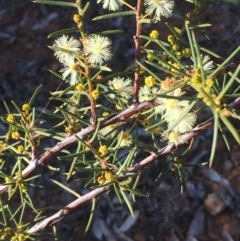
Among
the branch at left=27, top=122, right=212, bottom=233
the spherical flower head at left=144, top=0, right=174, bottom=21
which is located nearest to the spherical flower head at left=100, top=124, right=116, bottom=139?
the branch at left=27, top=122, right=212, bottom=233

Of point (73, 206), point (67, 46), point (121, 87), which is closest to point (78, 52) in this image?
point (67, 46)

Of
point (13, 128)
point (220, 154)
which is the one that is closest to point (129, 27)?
point (220, 154)

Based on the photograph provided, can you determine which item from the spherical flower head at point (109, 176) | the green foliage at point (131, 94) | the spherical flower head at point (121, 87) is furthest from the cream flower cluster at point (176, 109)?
the spherical flower head at point (109, 176)

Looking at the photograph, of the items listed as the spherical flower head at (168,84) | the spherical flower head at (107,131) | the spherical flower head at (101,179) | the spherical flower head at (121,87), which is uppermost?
the spherical flower head at (168,84)

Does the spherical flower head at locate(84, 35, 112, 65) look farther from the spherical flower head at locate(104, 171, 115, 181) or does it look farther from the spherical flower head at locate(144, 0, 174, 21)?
the spherical flower head at locate(104, 171, 115, 181)

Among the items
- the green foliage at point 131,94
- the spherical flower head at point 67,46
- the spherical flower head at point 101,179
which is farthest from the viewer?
the spherical flower head at point 101,179

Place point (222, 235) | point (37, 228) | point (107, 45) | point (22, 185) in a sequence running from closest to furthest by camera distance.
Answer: point (107, 45) < point (22, 185) < point (37, 228) < point (222, 235)

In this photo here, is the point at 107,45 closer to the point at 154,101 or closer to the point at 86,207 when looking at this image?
the point at 154,101

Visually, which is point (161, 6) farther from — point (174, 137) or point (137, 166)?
point (137, 166)

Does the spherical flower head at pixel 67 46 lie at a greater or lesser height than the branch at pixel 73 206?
greater

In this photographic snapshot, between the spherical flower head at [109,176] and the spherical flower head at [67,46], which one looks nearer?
the spherical flower head at [67,46]

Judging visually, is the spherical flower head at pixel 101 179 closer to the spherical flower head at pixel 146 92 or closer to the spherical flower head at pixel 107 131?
the spherical flower head at pixel 107 131
